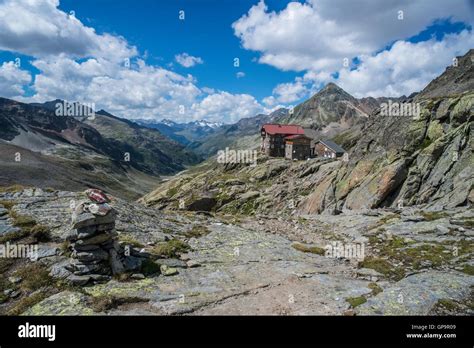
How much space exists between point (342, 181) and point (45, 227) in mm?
46365

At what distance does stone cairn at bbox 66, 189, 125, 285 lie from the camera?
16172 millimetres

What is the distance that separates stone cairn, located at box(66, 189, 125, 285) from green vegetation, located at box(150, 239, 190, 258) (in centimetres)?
383

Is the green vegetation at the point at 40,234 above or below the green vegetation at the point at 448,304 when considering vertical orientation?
above

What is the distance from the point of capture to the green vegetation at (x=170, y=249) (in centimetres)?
2109

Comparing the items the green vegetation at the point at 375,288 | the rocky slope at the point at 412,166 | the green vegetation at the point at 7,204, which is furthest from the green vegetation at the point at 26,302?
the rocky slope at the point at 412,166

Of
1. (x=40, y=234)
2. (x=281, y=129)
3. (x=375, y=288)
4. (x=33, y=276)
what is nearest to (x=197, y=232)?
(x=40, y=234)

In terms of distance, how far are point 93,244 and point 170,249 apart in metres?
5.99

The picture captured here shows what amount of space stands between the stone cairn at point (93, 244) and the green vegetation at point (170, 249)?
12.5 feet

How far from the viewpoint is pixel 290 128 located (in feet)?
426

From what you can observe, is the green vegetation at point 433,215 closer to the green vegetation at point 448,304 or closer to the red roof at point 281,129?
the green vegetation at point 448,304

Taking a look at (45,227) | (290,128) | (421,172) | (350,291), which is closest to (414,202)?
(421,172)

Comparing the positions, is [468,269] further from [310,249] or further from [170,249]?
[170,249]

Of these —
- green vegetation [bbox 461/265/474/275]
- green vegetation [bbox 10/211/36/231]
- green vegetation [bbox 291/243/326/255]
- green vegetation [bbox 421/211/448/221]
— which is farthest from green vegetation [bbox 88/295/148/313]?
green vegetation [bbox 421/211/448/221]

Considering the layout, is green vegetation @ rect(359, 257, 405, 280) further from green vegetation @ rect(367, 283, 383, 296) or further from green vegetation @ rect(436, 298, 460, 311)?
green vegetation @ rect(436, 298, 460, 311)
